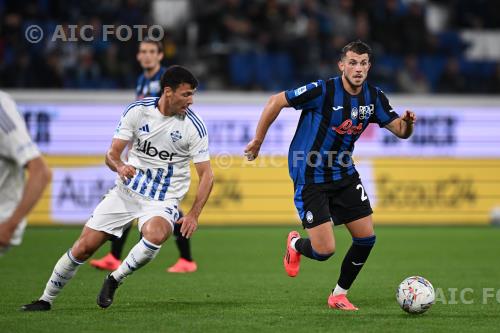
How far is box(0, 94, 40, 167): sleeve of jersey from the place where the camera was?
5.27 metres

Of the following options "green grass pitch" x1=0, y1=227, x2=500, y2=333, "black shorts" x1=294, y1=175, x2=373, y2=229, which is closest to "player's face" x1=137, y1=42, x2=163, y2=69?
"green grass pitch" x1=0, y1=227, x2=500, y2=333

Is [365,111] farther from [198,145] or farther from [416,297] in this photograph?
[416,297]

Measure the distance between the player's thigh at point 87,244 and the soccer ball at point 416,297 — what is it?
8.02 feet

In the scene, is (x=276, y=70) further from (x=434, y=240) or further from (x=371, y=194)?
(x=434, y=240)

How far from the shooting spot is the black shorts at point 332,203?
7773 mm

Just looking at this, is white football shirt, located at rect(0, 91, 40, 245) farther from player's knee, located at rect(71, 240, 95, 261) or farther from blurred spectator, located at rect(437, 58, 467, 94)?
blurred spectator, located at rect(437, 58, 467, 94)

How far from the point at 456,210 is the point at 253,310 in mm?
9497

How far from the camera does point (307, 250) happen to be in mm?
7938

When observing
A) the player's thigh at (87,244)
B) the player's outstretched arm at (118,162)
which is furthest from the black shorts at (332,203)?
the player's thigh at (87,244)

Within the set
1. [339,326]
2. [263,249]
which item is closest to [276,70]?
[263,249]

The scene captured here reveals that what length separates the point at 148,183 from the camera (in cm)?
754

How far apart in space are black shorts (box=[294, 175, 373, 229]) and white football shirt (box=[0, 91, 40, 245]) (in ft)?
9.35

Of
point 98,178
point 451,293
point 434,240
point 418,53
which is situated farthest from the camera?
point 418,53

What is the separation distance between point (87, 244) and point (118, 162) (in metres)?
0.69
